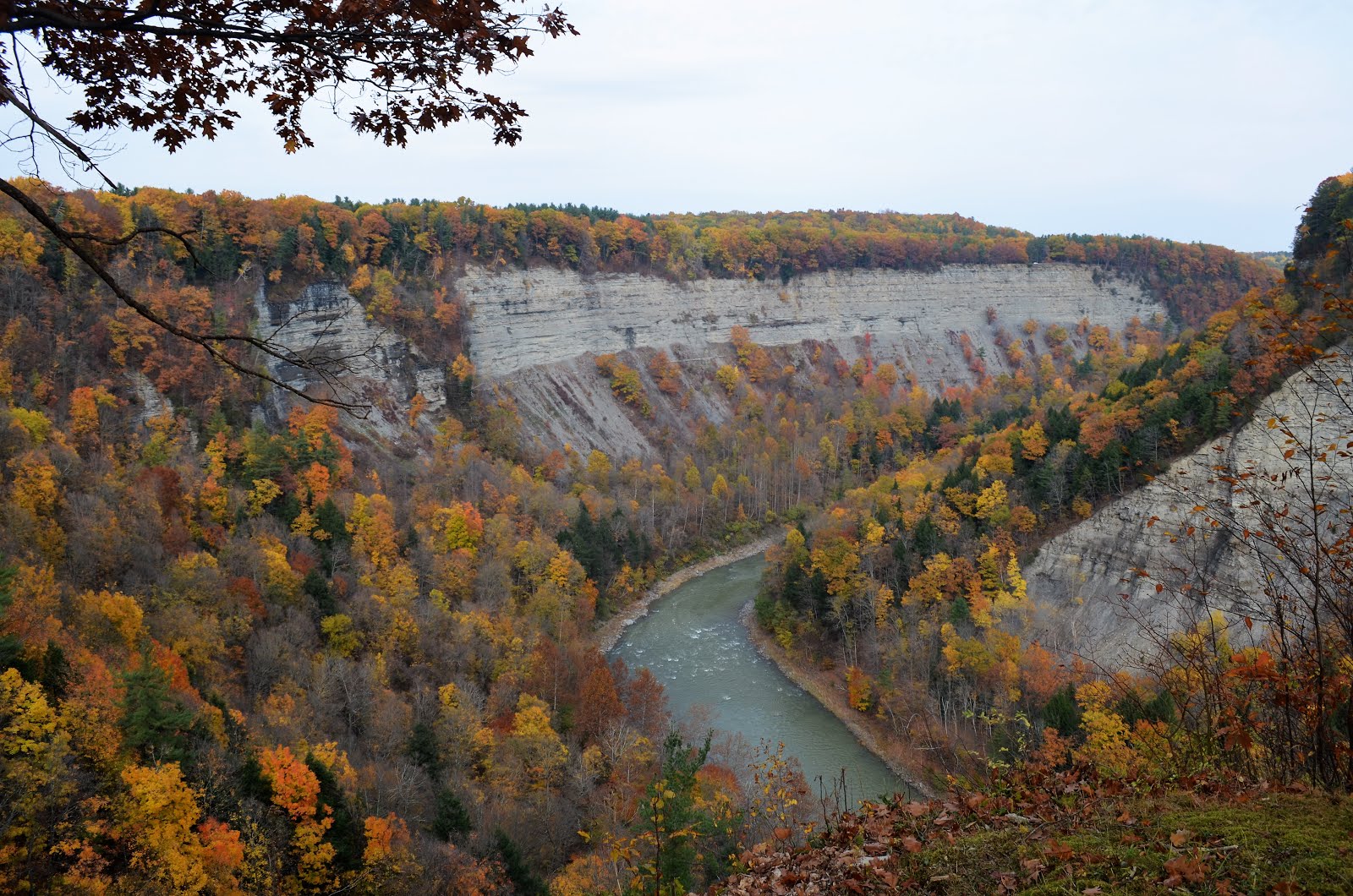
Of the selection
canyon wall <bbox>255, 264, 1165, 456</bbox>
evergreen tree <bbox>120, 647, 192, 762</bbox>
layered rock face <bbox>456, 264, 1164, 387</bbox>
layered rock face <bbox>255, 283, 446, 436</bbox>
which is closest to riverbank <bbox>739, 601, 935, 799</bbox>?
evergreen tree <bbox>120, 647, 192, 762</bbox>

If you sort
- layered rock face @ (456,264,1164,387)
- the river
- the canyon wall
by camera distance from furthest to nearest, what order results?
layered rock face @ (456,264,1164,387) → the canyon wall → the river

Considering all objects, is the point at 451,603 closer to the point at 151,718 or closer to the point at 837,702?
the point at 837,702

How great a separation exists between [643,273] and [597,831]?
57.0 m

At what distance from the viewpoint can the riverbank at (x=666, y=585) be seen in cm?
3716

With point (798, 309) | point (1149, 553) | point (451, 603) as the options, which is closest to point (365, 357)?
point (451, 603)

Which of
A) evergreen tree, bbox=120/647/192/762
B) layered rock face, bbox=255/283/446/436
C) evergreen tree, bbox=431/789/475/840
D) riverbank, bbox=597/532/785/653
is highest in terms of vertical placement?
layered rock face, bbox=255/283/446/436

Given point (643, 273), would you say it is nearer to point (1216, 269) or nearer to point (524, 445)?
point (524, 445)

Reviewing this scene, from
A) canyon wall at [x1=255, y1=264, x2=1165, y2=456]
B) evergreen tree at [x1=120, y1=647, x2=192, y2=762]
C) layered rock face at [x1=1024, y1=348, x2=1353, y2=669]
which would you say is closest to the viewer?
evergreen tree at [x1=120, y1=647, x2=192, y2=762]

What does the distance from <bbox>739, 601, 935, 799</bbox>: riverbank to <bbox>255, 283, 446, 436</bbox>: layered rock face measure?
2486 centimetres

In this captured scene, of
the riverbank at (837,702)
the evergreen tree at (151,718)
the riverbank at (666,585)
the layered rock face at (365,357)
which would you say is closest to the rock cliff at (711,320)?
the layered rock face at (365,357)

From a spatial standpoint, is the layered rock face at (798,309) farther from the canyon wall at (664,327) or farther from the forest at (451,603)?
the forest at (451,603)

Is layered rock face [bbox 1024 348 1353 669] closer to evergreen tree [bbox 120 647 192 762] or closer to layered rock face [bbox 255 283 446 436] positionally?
evergreen tree [bbox 120 647 192 762]

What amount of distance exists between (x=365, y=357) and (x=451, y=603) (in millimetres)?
19700

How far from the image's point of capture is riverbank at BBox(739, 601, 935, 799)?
24.7m
